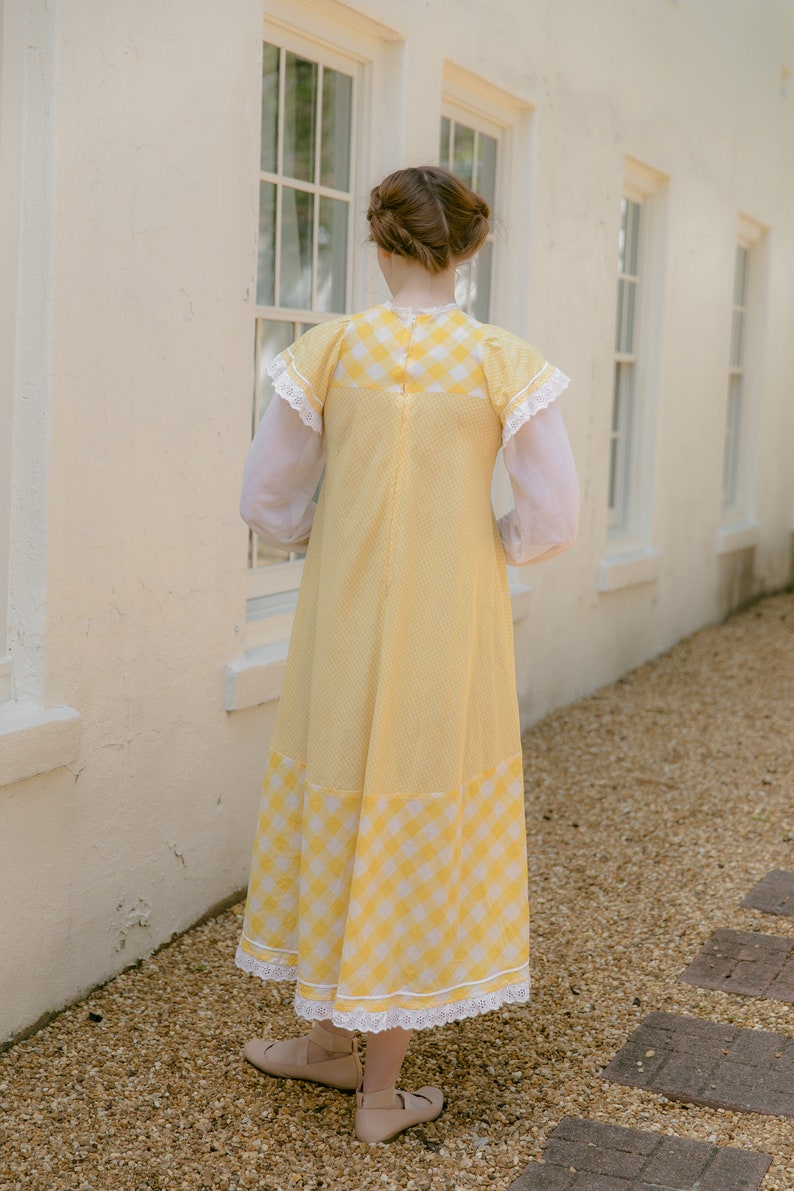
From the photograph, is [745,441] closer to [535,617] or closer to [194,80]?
[535,617]

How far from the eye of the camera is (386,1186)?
8.94 feet

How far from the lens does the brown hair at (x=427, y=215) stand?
262 centimetres

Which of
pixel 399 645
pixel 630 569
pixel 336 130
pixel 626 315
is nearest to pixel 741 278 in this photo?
pixel 626 315

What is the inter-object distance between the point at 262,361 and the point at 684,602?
16.5ft

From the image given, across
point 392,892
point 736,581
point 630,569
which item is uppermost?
point 630,569

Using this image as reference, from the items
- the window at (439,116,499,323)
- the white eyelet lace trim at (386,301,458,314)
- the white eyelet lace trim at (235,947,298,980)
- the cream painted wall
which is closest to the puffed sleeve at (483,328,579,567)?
the white eyelet lace trim at (386,301,458,314)

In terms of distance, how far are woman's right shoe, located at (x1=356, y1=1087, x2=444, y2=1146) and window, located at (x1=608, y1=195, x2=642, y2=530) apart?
5.37 metres

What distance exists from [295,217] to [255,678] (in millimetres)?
1640

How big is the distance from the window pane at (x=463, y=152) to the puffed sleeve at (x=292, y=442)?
326 cm

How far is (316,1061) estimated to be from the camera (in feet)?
10.2

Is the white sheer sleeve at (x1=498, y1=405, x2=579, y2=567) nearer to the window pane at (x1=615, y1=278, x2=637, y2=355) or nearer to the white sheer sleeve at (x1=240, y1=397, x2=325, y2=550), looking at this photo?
the white sheer sleeve at (x1=240, y1=397, x2=325, y2=550)

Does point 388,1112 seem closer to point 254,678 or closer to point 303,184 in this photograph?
point 254,678

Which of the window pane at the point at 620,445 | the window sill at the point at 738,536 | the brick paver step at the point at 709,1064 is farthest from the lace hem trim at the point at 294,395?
the window sill at the point at 738,536

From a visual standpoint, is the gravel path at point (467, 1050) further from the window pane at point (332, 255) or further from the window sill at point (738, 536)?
the window sill at point (738, 536)
